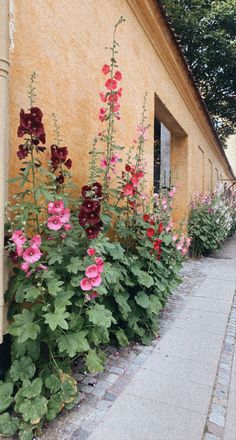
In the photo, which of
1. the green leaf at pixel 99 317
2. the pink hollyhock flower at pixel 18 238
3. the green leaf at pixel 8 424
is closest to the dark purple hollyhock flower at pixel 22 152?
Answer: the pink hollyhock flower at pixel 18 238

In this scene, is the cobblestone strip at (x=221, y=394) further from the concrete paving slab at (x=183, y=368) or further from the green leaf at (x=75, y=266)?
the green leaf at (x=75, y=266)

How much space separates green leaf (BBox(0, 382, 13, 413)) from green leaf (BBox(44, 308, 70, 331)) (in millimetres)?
513

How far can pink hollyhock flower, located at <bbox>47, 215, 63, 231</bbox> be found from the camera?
195 cm

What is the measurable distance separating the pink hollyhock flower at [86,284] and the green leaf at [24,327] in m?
0.33

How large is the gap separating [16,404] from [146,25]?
4.57m

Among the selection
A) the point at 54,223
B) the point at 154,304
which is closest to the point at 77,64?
the point at 54,223

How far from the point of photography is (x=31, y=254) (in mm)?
1791

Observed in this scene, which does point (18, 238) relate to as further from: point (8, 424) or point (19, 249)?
point (8, 424)

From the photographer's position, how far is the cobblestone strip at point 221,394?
1885 mm

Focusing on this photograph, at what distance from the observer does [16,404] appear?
1813mm

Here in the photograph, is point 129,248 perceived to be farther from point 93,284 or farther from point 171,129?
point 171,129

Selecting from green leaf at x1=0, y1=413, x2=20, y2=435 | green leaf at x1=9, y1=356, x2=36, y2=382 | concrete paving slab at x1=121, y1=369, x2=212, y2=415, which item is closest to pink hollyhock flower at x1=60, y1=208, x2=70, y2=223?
green leaf at x1=9, y1=356, x2=36, y2=382

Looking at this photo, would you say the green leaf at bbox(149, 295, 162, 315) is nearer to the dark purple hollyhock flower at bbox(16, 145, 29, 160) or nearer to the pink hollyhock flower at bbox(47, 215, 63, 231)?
the pink hollyhock flower at bbox(47, 215, 63, 231)

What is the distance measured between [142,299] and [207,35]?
10.8 m
